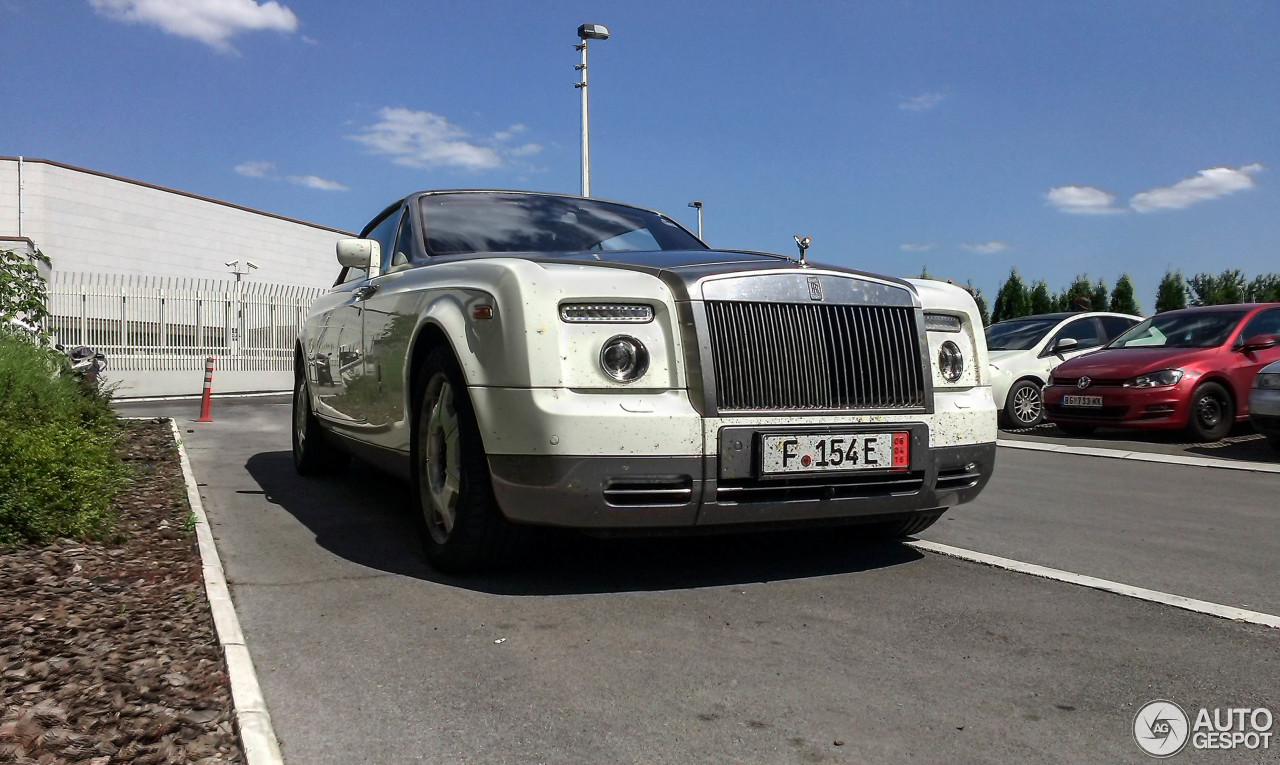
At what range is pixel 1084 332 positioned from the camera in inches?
541

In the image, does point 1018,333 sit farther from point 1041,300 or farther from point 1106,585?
point 1041,300

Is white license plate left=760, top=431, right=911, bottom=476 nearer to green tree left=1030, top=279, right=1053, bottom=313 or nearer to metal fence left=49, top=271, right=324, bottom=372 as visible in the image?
metal fence left=49, top=271, right=324, bottom=372

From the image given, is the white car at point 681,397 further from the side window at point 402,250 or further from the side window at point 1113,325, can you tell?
the side window at point 1113,325

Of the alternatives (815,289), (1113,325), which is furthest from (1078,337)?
(815,289)

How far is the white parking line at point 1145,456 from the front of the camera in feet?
27.2

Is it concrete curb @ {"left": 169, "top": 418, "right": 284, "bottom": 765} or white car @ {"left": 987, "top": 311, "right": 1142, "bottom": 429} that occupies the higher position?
white car @ {"left": 987, "top": 311, "right": 1142, "bottom": 429}

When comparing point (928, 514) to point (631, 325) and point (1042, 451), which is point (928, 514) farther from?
point (1042, 451)

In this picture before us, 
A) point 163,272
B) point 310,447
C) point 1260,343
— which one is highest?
point 163,272

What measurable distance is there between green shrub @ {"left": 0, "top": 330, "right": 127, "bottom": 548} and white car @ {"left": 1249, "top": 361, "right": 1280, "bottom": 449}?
8.60 meters

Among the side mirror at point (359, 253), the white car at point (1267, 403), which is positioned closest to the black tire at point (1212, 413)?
the white car at point (1267, 403)

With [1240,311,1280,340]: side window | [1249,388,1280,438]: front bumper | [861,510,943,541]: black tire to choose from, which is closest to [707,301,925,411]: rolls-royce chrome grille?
[861,510,943,541]: black tire

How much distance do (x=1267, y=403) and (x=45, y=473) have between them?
8.88 metres

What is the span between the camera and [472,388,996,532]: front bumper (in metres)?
3.57

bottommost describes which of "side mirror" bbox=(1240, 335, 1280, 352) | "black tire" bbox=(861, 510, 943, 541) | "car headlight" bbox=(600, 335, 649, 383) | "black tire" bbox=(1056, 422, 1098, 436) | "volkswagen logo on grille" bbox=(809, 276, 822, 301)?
"black tire" bbox=(861, 510, 943, 541)
